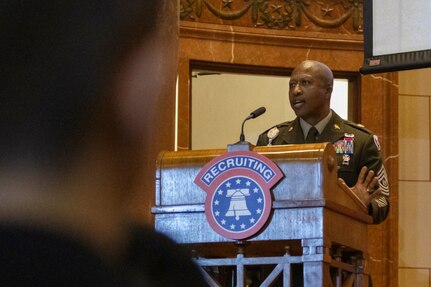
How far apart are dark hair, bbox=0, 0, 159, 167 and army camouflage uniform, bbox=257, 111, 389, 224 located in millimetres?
3070

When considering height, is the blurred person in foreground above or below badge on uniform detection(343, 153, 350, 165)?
below

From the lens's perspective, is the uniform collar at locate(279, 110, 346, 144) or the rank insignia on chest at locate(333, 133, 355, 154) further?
the uniform collar at locate(279, 110, 346, 144)

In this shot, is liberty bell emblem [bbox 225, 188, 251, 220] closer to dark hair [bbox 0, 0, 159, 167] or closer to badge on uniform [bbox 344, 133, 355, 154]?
badge on uniform [bbox 344, 133, 355, 154]

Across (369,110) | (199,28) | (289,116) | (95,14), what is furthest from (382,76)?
(95,14)

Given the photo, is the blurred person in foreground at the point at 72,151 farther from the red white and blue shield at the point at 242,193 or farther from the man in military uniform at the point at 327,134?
the man in military uniform at the point at 327,134

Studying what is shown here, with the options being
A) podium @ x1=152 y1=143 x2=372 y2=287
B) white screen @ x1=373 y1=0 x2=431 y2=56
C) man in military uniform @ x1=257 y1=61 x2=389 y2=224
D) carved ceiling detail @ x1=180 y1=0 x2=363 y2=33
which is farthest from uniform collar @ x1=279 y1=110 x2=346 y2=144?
carved ceiling detail @ x1=180 y1=0 x2=363 y2=33

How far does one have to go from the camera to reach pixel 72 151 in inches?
16.7

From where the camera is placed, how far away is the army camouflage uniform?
366 cm

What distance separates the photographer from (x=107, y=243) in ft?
1.37

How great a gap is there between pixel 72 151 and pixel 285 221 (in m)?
2.42

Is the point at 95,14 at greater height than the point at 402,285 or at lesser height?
greater

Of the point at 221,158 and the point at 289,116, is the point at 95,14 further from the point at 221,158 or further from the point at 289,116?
the point at 289,116

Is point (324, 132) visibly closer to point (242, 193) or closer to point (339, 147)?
point (339, 147)

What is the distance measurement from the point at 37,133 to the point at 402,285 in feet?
18.7
